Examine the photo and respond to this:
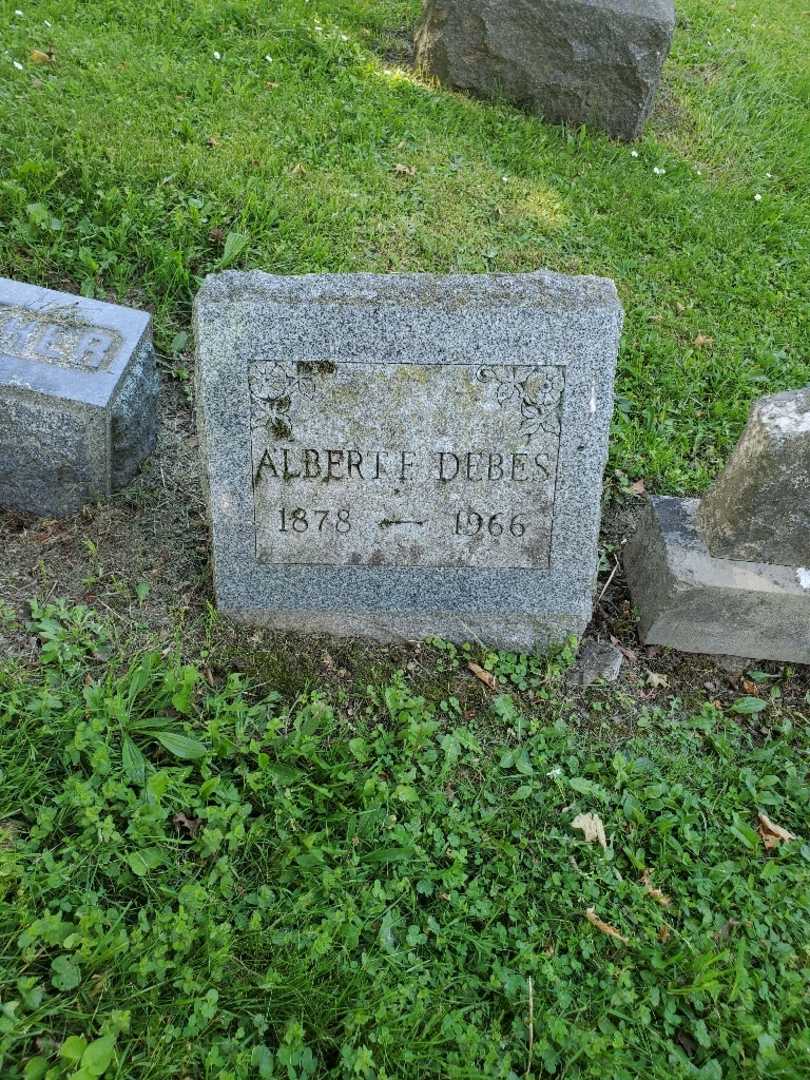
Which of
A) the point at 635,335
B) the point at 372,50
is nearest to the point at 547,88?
the point at 372,50

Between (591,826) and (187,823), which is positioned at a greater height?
(187,823)

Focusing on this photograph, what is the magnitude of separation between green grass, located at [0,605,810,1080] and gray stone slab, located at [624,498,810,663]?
1.14ft

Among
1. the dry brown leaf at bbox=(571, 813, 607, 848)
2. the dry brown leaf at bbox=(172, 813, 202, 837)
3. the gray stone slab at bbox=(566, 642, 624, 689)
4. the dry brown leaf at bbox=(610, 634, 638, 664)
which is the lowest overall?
the dry brown leaf at bbox=(571, 813, 607, 848)

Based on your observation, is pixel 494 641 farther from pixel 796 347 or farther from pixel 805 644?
pixel 796 347

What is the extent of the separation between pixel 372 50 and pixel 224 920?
6101 mm

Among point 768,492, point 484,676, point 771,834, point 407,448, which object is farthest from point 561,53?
point 771,834

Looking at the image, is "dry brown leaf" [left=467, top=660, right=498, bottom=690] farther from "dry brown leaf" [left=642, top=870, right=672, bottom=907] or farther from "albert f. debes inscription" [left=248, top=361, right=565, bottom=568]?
"dry brown leaf" [left=642, top=870, right=672, bottom=907]

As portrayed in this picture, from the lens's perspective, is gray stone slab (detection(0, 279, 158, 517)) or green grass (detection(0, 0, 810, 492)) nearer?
gray stone slab (detection(0, 279, 158, 517))

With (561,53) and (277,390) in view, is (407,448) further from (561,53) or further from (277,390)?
(561,53)

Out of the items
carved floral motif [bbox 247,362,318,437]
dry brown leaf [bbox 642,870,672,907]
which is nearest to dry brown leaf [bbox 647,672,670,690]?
dry brown leaf [bbox 642,870,672,907]

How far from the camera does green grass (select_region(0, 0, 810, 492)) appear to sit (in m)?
4.05

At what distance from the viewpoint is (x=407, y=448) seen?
2.63 meters

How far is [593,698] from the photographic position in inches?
113

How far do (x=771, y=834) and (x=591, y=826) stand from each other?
562mm
